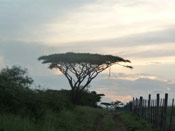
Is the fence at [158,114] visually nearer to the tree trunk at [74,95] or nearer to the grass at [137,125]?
the grass at [137,125]

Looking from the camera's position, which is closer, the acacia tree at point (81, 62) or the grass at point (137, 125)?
the grass at point (137, 125)

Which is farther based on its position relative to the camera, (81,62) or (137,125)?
(81,62)

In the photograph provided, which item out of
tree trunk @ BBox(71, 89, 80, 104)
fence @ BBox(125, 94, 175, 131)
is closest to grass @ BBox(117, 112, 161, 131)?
fence @ BBox(125, 94, 175, 131)

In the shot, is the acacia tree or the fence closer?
the fence

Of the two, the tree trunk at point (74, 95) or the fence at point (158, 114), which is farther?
the tree trunk at point (74, 95)

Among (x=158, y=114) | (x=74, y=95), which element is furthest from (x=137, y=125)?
(x=74, y=95)

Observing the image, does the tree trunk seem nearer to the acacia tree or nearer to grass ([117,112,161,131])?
the acacia tree

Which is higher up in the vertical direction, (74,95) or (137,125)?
(74,95)

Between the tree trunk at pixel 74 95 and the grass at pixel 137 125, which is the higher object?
the tree trunk at pixel 74 95

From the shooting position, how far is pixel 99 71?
137 feet

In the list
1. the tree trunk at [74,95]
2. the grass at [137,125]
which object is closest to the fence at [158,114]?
the grass at [137,125]

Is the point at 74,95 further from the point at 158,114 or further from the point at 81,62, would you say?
the point at 158,114

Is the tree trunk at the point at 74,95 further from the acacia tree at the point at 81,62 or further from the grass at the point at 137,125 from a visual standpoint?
the grass at the point at 137,125

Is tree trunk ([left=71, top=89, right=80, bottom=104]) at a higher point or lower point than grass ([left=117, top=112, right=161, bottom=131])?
higher
